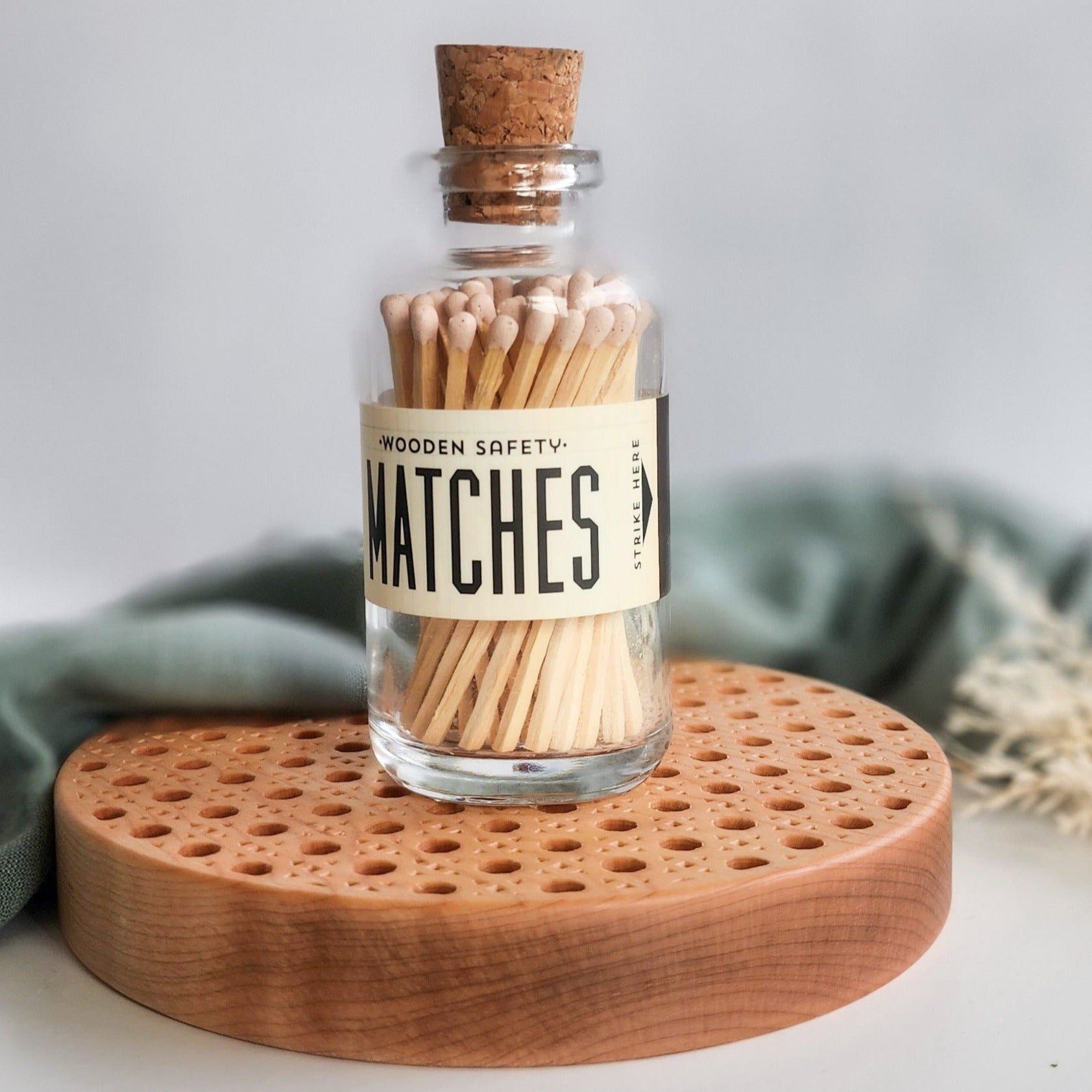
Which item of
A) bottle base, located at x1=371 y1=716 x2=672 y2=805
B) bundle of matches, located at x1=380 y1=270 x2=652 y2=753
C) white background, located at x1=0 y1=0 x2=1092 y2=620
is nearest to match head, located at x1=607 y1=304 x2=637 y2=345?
bundle of matches, located at x1=380 y1=270 x2=652 y2=753

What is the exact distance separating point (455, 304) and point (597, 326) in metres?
0.05

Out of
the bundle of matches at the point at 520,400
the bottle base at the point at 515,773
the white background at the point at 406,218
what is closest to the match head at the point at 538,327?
the bundle of matches at the point at 520,400

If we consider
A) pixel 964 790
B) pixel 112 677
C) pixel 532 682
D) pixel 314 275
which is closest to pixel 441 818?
pixel 532 682

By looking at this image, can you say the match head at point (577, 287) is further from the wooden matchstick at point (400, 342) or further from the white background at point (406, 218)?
the white background at point (406, 218)

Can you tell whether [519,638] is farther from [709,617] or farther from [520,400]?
[709,617]

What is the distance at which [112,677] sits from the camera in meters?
0.59

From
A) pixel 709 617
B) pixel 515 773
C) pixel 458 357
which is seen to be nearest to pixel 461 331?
pixel 458 357

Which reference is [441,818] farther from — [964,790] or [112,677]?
[964,790]

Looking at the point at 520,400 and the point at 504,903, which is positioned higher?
the point at 520,400

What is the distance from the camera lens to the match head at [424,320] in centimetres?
48

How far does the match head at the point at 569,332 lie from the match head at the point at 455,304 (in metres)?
0.03

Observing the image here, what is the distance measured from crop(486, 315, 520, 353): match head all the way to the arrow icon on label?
7 centimetres

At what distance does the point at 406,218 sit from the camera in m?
0.75

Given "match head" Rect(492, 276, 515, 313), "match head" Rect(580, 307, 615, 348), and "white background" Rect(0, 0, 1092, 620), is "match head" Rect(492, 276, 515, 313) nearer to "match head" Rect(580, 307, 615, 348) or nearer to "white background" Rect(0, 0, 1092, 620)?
"match head" Rect(580, 307, 615, 348)
